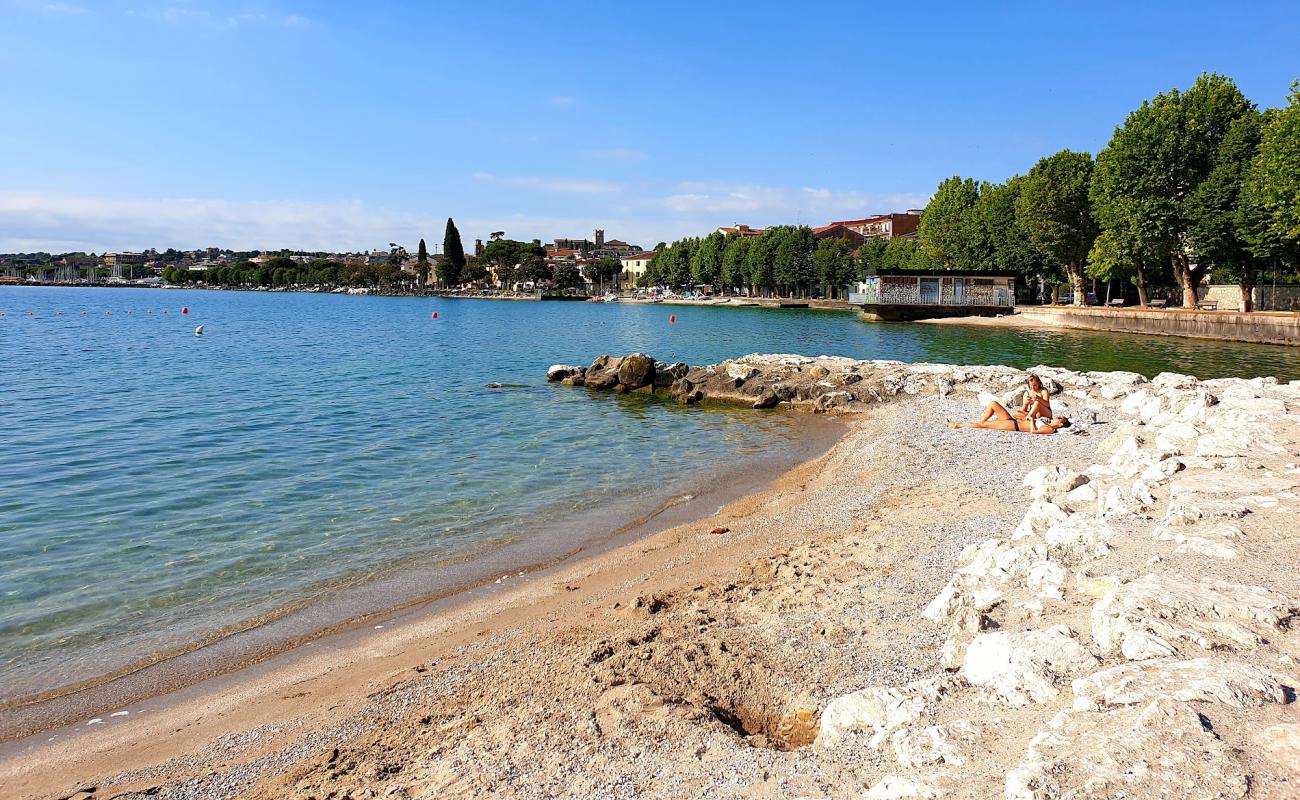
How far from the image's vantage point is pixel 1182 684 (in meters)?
4.44

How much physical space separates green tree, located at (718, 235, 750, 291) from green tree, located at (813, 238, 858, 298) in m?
20.3

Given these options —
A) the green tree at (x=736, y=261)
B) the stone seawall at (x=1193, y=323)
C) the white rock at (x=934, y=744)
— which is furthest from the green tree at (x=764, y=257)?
the white rock at (x=934, y=744)

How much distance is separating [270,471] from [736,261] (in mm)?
134687

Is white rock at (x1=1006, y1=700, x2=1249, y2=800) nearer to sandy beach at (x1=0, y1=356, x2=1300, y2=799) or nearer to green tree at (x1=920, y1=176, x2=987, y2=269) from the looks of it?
sandy beach at (x1=0, y1=356, x2=1300, y2=799)

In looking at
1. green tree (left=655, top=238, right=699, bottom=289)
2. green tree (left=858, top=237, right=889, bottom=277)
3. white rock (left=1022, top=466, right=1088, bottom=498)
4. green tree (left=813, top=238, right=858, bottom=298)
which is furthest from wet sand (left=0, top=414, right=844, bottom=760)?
green tree (left=655, top=238, right=699, bottom=289)

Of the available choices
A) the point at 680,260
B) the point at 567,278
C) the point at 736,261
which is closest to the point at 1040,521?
the point at 736,261

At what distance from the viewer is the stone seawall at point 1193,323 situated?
47344 millimetres

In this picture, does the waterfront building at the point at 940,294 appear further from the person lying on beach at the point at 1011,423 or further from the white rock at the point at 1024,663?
the white rock at the point at 1024,663

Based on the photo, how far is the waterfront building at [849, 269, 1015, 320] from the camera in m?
80.1

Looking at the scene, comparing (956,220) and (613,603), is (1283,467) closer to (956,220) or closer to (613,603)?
(613,603)

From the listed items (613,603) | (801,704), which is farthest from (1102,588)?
(613,603)

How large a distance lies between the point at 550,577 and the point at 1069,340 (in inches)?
2055

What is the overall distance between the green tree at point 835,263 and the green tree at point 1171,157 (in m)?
63.3

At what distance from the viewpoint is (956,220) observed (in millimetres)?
93688
